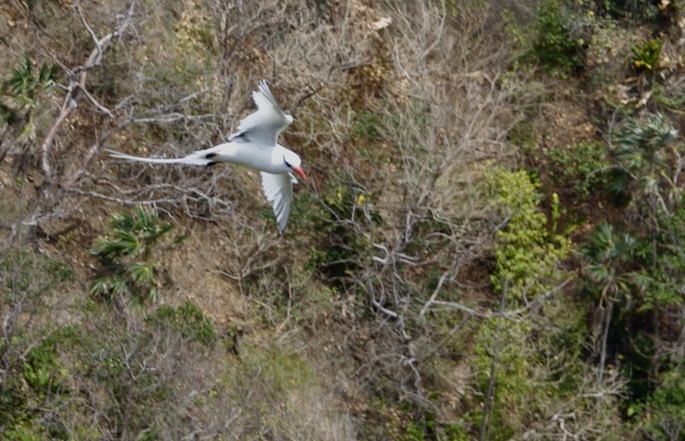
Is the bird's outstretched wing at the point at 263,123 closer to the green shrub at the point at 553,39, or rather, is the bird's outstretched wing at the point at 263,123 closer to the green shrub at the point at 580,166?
the green shrub at the point at 580,166

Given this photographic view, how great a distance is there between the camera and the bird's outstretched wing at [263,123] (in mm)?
12990

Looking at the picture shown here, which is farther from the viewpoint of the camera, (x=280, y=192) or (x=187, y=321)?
(x=187, y=321)

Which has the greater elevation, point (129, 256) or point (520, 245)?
point (129, 256)

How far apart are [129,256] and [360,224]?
4.28m

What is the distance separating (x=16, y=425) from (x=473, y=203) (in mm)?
8514

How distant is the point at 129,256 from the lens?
822 inches

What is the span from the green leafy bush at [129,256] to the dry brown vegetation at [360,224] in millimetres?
41

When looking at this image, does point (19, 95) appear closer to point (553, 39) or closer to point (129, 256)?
point (129, 256)

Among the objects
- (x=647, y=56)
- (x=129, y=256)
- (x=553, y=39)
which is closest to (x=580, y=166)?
(x=647, y=56)

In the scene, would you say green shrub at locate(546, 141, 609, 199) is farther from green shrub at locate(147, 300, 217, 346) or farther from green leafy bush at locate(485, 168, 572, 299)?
green shrub at locate(147, 300, 217, 346)

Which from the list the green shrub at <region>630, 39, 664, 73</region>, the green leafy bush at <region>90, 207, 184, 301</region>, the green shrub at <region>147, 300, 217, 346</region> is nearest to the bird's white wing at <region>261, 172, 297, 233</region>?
the green shrub at <region>147, 300, 217, 346</region>

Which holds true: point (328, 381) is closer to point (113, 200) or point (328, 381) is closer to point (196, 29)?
point (113, 200)

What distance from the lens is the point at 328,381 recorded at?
73.2 ft

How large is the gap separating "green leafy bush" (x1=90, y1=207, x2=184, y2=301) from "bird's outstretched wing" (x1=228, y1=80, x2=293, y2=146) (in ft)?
22.9
